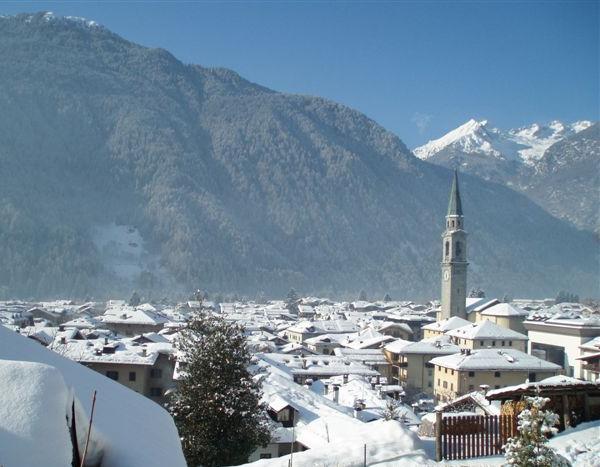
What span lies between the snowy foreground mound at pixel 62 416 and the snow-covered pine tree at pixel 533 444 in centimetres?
460

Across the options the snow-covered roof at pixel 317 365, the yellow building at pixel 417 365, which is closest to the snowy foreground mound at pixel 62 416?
the snow-covered roof at pixel 317 365

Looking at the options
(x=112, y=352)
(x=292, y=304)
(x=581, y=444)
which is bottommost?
(x=292, y=304)

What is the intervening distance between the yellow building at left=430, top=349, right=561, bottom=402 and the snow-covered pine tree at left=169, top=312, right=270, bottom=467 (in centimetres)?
3036

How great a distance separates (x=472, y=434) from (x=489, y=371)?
35.2 meters

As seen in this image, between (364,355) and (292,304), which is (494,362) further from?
(292,304)

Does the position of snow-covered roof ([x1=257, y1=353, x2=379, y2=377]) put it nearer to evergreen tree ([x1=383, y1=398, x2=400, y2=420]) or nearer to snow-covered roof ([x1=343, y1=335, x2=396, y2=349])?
snow-covered roof ([x1=343, y1=335, x2=396, y2=349])

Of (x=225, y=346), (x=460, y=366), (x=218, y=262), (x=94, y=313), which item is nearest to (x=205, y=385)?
(x=225, y=346)

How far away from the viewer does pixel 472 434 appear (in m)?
10.7

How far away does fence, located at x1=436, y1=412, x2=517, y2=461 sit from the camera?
410 inches

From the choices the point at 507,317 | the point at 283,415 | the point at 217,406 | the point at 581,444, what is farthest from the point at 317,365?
the point at 581,444

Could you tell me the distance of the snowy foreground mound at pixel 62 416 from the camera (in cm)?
378

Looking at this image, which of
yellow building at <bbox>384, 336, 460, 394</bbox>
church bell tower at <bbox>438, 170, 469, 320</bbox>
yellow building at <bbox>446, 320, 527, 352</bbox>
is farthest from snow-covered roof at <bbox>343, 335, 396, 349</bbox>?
church bell tower at <bbox>438, 170, 469, 320</bbox>

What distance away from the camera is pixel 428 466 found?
9.58m

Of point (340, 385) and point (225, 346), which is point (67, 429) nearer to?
point (225, 346)
